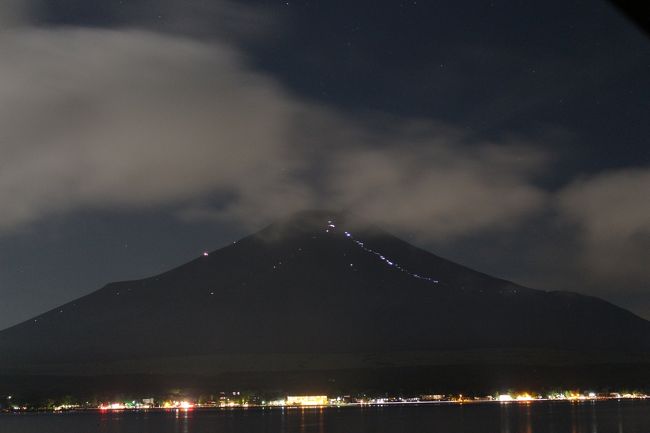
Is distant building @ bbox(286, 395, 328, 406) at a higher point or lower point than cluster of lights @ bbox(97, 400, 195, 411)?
higher

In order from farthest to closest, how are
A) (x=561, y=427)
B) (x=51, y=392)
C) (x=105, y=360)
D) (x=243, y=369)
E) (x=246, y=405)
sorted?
(x=105, y=360) → (x=243, y=369) → (x=51, y=392) → (x=246, y=405) → (x=561, y=427)

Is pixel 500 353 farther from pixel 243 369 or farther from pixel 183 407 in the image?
pixel 183 407

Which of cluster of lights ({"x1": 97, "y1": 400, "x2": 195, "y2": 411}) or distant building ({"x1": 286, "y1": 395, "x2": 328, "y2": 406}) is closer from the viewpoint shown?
distant building ({"x1": 286, "y1": 395, "x2": 328, "y2": 406})

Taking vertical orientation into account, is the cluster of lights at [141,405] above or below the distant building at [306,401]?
below

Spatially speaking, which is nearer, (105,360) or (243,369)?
(243,369)

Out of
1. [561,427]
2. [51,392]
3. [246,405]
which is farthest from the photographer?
[51,392]

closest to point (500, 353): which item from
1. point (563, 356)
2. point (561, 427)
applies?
point (563, 356)

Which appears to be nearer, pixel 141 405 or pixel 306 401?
pixel 306 401

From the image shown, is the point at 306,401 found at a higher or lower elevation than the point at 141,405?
higher
